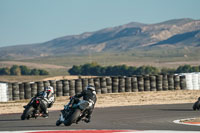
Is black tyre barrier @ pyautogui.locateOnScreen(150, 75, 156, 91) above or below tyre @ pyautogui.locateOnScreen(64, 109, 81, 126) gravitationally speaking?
above

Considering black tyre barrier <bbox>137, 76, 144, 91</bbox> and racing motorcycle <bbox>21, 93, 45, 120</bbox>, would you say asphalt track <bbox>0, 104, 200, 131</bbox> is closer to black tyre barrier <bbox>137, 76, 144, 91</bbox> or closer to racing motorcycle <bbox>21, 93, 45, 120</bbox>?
racing motorcycle <bbox>21, 93, 45, 120</bbox>

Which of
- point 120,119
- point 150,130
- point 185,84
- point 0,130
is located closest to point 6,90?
point 185,84

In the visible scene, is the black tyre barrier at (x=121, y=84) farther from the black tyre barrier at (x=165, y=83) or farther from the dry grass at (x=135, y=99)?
the black tyre barrier at (x=165, y=83)

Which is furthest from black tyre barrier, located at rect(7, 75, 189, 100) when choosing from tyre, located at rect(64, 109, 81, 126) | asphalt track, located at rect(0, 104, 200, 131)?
tyre, located at rect(64, 109, 81, 126)

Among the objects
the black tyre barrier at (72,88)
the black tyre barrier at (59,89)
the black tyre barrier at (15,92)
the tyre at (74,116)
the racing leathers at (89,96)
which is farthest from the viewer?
the black tyre barrier at (72,88)

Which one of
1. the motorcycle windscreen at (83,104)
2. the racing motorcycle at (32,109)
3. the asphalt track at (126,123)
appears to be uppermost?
the motorcycle windscreen at (83,104)

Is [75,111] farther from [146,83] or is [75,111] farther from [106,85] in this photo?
[146,83]

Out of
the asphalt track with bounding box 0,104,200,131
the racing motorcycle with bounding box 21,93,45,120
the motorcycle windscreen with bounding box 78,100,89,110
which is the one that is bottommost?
the asphalt track with bounding box 0,104,200,131

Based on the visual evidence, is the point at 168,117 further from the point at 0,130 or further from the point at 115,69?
the point at 115,69

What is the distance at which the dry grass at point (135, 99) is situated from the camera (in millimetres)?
27397

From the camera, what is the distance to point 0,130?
1462 centimetres

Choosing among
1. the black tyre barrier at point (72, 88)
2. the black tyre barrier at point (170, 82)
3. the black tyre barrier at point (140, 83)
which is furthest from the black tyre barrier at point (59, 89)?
the black tyre barrier at point (170, 82)

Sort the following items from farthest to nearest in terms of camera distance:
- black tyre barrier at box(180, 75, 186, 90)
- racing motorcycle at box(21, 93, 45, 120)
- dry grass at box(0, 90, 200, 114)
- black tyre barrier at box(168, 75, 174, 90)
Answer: black tyre barrier at box(180, 75, 186, 90) < black tyre barrier at box(168, 75, 174, 90) < dry grass at box(0, 90, 200, 114) < racing motorcycle at box(21, 93, 45, 120)

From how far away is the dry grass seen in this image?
89.9 feet
